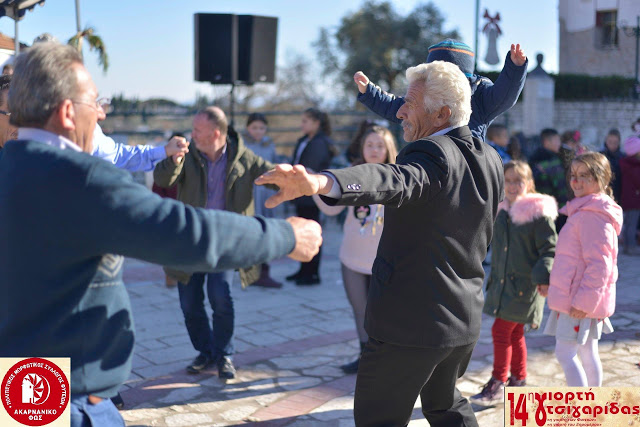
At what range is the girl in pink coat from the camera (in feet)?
12.7

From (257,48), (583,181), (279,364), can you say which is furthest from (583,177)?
(257,48)

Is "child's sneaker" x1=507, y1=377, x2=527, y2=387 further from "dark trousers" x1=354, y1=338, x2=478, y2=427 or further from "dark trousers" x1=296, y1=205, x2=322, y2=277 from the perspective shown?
"dark trousers" x1=296, y1=205, x2=322, y2=277

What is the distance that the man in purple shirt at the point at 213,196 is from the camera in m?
4.98

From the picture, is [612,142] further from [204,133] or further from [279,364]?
[204,133]

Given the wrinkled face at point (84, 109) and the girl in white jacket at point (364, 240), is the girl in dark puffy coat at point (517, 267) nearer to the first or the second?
the girl in white jacket at point (364, 240)

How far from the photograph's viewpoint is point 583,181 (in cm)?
404

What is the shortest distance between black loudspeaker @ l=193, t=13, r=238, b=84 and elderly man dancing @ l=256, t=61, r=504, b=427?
712 cm

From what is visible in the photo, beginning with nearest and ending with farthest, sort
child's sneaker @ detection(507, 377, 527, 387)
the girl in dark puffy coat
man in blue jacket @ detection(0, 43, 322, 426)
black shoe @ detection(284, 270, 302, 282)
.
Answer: man in blue jacket @ detection(0, 43, 322, 426)
the girl in dark puffy coat
child's sneaker @ detection(507, 377, 527, 387)
black shoe @ detection(284, 270, 302, 282)

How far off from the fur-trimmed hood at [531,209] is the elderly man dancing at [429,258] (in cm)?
145

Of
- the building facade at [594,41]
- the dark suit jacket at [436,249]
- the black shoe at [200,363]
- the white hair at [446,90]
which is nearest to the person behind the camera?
the dark suit jacket at [436,249]

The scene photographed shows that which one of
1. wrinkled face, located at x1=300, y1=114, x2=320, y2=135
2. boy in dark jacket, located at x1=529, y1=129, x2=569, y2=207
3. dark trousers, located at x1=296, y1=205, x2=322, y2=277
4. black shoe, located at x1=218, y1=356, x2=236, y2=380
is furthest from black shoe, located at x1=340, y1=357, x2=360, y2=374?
boy in dark jacket, located at x1=529, y1=129, x2=569, y2=207

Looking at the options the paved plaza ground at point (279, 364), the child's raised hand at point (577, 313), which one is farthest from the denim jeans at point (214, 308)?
the child's raised hand at point (577, 313)

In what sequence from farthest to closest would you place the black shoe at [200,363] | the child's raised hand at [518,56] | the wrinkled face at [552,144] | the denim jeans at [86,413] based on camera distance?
the wrinkled face at [552,144] < the black shoe at [200,363] < the child's raised hand at [518,56] < the denim jeans at [86,413]

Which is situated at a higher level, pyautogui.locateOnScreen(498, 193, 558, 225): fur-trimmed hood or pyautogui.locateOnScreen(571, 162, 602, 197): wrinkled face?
pyautogui.locateOnScreen(571, 162, 602, 197): wrinkled face
